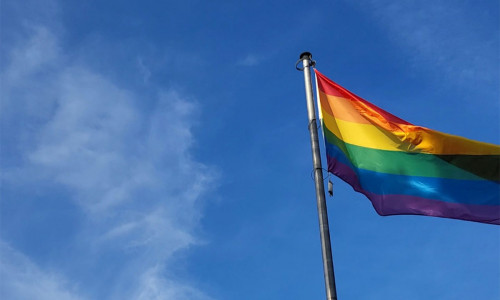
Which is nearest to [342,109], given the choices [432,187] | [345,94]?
[345,94]

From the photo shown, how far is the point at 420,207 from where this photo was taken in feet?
47.0

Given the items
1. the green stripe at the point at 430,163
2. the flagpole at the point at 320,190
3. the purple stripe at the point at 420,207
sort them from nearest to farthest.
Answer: the flagpole at the point at 320,190, the purple stripe at the point at 420,207, the green stripe at the point at 430,163

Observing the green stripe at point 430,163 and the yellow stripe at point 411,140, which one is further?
the yellow stripe at point 411,140

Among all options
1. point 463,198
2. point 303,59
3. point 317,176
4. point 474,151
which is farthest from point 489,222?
point 303,59

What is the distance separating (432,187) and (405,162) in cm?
88

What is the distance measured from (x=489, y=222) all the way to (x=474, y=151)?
192 centimetres

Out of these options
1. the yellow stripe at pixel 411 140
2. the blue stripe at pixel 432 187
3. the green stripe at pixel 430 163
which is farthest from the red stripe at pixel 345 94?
the blue stripe at pixel 432 187

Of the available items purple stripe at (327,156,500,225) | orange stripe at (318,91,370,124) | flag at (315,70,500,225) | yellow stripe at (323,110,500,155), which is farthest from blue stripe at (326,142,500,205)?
orange stripe at (318,91,370,124)

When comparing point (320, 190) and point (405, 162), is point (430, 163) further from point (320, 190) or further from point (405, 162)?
point (320, 190)

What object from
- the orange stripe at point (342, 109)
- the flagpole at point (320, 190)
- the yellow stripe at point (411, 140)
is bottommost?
the flagpole at point (320, 190)

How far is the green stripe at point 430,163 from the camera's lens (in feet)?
48.4

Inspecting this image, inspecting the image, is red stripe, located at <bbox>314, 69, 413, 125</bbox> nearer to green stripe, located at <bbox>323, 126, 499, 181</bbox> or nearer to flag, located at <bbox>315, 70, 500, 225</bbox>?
flag, located at <bbox>315, 70, 500, 225</bbox>

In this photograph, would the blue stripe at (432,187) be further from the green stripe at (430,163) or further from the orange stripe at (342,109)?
the orange stripe at (342,109)

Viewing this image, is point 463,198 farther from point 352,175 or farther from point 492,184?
point 352,175
